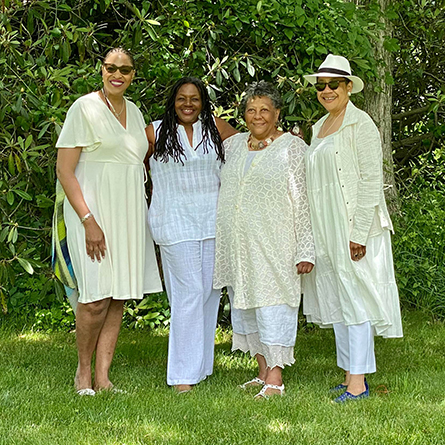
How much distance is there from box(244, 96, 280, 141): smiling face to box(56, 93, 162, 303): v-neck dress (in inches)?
27.6

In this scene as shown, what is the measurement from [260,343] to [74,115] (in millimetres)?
1781

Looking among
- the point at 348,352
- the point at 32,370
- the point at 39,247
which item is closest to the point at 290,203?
the point at 348,352

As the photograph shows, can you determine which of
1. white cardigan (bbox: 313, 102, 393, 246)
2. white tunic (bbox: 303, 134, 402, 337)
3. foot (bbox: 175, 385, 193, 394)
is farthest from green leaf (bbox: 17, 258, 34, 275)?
white cardigan (bbox: 313, 102, 393, 246)

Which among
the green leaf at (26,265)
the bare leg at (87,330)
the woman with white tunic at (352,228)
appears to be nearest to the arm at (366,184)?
the woman with white tunic at (352,228)

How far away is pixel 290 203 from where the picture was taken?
458 cm

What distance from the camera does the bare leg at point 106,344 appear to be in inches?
183

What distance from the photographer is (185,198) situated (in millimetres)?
4688

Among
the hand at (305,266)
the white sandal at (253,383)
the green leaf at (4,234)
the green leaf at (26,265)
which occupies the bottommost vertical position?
the white sandal at (253,383)

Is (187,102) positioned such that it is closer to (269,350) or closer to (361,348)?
(269,350)

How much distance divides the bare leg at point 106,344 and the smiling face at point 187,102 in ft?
3.93

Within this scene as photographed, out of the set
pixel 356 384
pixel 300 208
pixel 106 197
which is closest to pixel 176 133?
pixel 106 197

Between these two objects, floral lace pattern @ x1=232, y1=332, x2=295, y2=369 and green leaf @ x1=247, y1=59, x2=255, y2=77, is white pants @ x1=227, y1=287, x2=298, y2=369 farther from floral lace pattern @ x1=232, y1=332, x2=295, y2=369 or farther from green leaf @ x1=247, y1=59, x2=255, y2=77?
green leaf @ x1=247, y1=59, x2=255, y2=77

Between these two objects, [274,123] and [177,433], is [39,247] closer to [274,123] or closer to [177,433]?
[274,123]

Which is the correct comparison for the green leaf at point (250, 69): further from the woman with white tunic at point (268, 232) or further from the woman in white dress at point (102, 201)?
the woman in white dress at point (102, 201)
